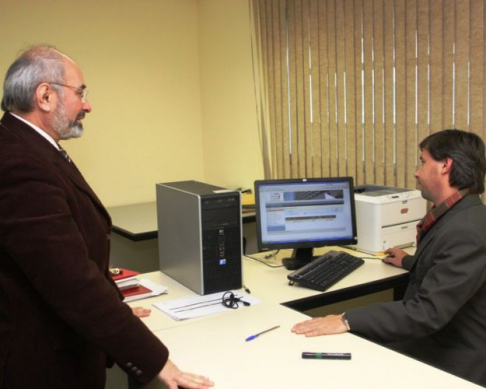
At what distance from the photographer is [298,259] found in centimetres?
256

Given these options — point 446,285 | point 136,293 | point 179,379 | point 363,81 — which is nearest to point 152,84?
point 363,81

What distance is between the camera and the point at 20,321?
132cm

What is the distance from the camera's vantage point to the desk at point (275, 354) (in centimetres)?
142

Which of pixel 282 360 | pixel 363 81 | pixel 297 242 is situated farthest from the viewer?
pixel 363 81

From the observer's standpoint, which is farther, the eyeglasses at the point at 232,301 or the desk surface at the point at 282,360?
the eyeglasses at the point at 232,301

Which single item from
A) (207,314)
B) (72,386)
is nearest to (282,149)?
(207,314)

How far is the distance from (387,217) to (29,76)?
1.93 meters

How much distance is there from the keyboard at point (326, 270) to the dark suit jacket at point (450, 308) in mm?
389

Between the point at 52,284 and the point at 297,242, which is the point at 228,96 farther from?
the point at 52,284

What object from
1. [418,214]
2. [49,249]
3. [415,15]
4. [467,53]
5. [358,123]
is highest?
[415,15]

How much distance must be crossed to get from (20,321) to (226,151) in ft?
10.8

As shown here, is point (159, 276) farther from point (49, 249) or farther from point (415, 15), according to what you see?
point (415, 15)

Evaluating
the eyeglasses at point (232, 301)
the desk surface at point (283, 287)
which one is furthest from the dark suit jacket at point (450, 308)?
the eyeglasses at point (232, 301)

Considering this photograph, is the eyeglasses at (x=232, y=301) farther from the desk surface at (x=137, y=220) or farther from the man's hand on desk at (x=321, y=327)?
the desk surface at (x=137, y=220)
